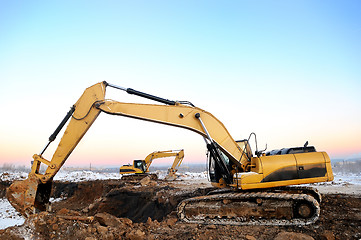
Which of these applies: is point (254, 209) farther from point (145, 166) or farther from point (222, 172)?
point (145, 166)

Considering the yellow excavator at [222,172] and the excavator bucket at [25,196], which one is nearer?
the yellow excavator at [222,172]

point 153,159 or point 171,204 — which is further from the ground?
point 153,159

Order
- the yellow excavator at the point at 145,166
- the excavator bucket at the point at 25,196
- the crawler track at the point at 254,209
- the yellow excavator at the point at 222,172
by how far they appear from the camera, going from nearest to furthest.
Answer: the crawler track at the point at 254,209 < the yellow excavator at the point at 222,172 < the excavator bucket at the point at 25,196 < the yellow excavator at the point at 145,166

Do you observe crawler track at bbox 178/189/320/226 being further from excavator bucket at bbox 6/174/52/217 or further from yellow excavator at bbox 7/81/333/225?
excavator bucket at bbox 6/174/52/217

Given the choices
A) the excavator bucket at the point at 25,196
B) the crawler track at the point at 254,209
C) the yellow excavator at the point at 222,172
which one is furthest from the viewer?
the excavator bucket at the point at 25,196

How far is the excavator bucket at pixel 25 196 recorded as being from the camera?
6125 millimetres

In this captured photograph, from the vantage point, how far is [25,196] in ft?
20.4

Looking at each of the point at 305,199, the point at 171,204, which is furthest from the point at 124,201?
the point at 305,199

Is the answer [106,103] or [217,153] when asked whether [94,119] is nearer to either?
[106,103]

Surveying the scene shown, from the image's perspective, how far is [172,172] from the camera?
2606cm

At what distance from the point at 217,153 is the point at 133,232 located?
321cm

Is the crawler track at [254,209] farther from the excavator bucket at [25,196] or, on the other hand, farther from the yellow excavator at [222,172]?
the excavator bucket at [25,196]

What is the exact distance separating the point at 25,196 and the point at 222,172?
5.46 m

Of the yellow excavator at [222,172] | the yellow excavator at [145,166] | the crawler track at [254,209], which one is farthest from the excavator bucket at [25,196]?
the yellow excavator at [145,166]
